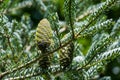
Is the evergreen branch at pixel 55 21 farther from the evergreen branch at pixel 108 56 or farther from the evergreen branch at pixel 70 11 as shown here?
the evergreen branch at pixel 108 56

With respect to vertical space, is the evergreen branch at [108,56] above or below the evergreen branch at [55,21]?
below

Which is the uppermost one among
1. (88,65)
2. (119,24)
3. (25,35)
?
(25,35)

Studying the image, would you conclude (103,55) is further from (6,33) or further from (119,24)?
(6,33)

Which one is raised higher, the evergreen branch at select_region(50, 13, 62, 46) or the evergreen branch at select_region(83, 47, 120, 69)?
Answer: the evergreen branch at select_region(50, 13, 62, 46)

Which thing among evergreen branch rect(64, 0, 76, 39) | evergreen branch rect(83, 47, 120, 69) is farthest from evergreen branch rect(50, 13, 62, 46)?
evergreen branch rect(83, 47, 120, 69)

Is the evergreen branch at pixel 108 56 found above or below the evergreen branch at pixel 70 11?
below

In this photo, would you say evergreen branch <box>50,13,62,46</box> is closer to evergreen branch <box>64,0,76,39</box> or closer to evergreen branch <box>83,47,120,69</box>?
evergreen branch <box>64,0,76,39</box>

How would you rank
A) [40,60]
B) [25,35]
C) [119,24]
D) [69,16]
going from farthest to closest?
1. [25,35]
2. [119,24]
3. [40,60]
4. [69,16]

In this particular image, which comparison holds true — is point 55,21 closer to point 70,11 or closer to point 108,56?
point 70,11

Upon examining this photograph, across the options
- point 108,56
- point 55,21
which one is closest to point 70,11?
point 55,21

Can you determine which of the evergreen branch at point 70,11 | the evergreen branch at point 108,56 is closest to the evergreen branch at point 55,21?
the evergreen branch at point 70,11

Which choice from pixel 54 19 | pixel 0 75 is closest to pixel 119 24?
pixel 54 19
